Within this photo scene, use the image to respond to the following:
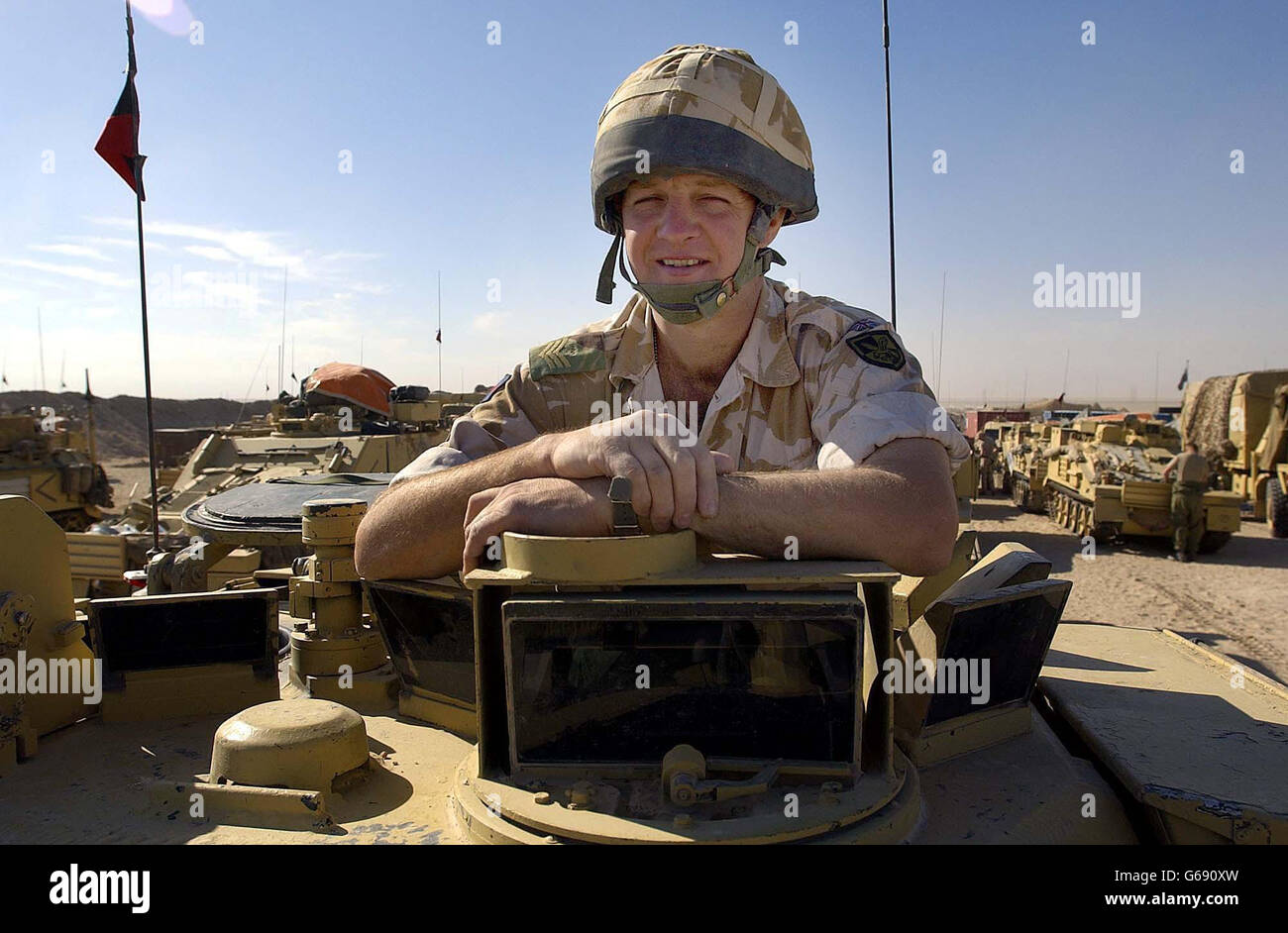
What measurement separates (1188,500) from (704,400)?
46.3 feet

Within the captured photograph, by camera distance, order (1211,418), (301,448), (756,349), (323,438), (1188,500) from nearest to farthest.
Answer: (756,349) < (301,448) < (323,438) < (1188,500) < (1211,418)

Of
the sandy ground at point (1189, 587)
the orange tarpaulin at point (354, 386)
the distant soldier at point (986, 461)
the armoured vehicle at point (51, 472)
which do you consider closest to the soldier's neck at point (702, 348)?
the sandy ground at point (1189, 587)

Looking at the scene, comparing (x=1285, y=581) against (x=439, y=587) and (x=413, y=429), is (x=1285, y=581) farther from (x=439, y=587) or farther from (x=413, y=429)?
(x=439, y=587)

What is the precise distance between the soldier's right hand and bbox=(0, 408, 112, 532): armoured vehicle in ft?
55.1

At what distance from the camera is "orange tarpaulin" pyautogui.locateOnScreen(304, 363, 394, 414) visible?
1498cm

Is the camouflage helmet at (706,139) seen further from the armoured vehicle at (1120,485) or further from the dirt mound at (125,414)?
the dirt mound at (125,414)

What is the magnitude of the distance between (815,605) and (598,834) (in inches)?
20.1

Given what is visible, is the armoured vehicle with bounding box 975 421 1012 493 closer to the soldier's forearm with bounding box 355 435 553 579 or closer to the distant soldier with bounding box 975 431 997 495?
the distant soldier with bounding box 975 431 997 495

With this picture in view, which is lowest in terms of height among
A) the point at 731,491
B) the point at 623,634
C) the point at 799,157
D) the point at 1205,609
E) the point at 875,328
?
the point at 1205,609

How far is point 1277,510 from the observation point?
16.8 metres

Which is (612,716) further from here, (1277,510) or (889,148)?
(1277,510)

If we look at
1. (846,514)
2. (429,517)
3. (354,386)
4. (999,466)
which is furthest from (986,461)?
(429,517)
